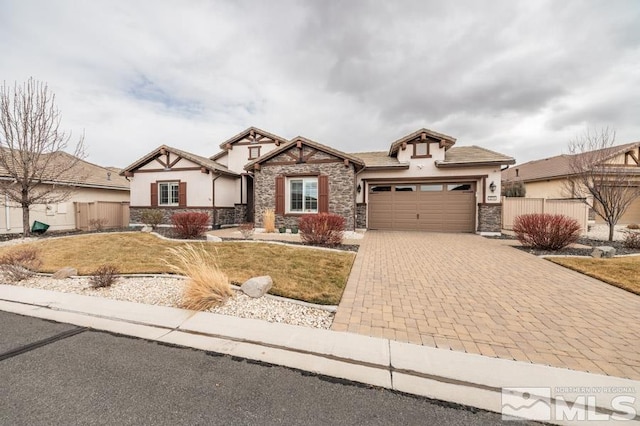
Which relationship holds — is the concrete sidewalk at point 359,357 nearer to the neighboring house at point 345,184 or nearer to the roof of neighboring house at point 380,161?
the neighboring house at point 345,184

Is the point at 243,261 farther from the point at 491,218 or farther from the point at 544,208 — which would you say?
the point at 544,208

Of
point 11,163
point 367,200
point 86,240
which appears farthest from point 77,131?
point 367,200

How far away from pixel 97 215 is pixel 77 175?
148 inches

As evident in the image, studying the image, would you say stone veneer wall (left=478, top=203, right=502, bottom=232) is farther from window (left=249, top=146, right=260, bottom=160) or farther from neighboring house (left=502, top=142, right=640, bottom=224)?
window (left=249, top=146, right=260, bottom=160)

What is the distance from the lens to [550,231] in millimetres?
8898

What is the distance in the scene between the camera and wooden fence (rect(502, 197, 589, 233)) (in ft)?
42.9

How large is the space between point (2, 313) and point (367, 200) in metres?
14.2

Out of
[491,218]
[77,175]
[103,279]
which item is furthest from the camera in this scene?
[77,175]

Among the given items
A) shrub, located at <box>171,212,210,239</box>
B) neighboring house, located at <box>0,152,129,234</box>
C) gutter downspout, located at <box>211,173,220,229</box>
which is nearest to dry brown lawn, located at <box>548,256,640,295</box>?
shrub, located at <box>171,212,210,239</box>

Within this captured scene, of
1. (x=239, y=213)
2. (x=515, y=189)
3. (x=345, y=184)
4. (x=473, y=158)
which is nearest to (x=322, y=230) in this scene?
(x=345, y=184)

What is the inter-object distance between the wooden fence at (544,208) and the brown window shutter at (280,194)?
41.7 feet

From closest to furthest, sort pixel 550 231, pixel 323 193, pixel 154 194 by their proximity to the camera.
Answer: pixel 550 231, pixel 323 193, pixel 154 194

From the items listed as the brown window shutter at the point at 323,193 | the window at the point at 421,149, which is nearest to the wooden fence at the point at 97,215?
the brown window shutter at the point at 323,193

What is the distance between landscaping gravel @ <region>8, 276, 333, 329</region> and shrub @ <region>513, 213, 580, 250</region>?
931 centimetres
